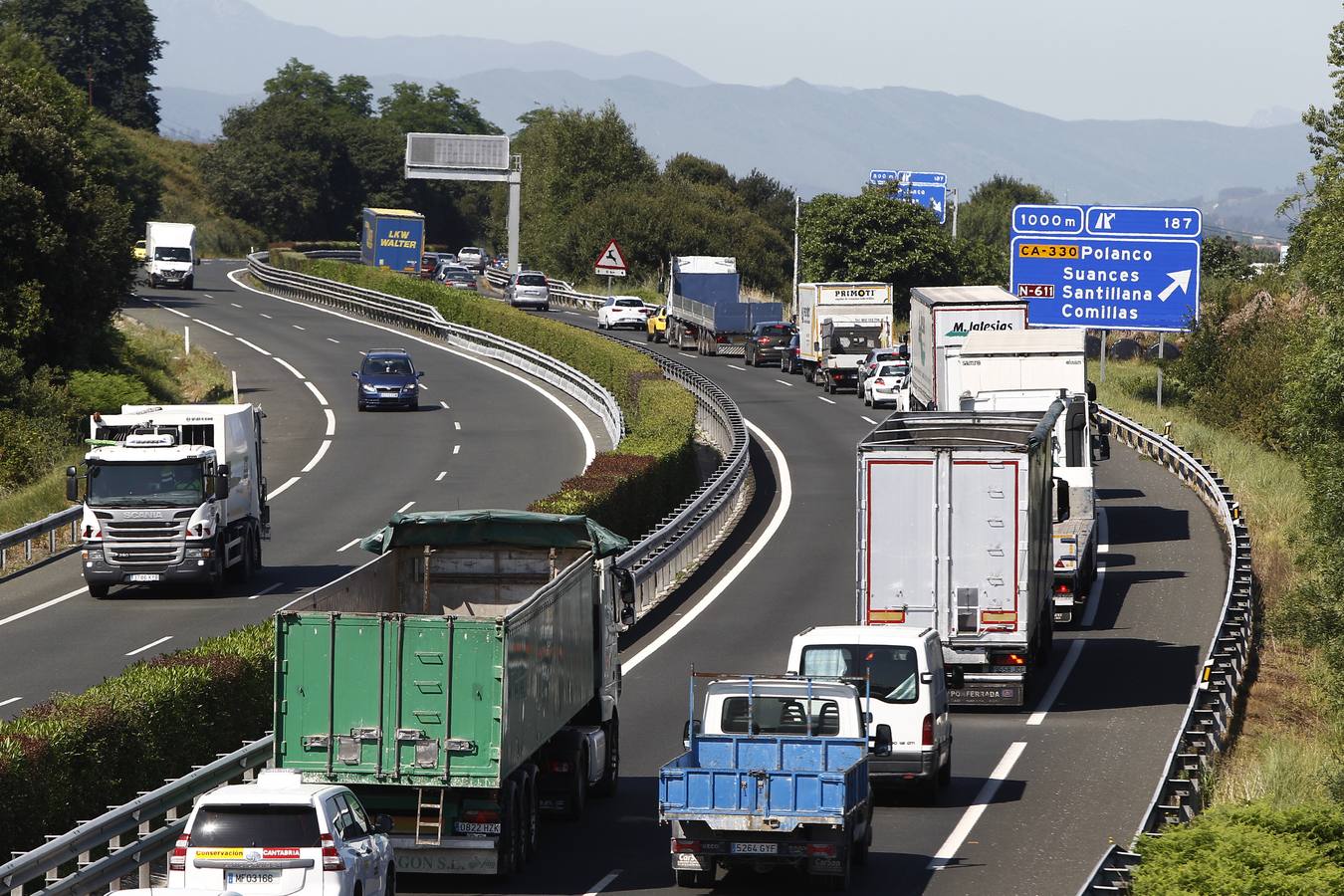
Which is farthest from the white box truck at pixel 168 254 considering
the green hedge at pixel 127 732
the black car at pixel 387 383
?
the green hedge at pixel 127 732

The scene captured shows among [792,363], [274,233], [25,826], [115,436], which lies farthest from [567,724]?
[274,233]

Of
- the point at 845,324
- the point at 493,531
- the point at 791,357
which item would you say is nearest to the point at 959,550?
the point at 493,531

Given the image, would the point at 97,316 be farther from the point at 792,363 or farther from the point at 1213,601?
the point at 1213,601

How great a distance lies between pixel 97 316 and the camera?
58.1 meters

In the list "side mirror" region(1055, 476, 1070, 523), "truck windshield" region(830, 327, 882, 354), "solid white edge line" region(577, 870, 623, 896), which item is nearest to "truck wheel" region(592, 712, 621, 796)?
"solid white edge line" region(577, 870, 623, 896)

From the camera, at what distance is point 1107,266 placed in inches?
2162

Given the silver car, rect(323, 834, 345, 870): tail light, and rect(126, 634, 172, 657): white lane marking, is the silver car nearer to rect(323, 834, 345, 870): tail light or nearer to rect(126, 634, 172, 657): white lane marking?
rect(126, 634, 172, 657): white lane marking

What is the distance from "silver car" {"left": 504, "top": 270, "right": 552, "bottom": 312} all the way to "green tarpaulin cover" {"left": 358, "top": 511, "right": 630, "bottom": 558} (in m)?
73.4

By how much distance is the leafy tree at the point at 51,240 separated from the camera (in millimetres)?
54000

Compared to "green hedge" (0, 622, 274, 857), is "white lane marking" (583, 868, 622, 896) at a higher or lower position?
lower

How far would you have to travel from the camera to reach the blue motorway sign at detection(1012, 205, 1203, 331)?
54344mm

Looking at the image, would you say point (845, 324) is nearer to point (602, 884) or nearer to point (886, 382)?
point (886, 382)

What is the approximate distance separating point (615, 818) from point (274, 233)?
432 ft

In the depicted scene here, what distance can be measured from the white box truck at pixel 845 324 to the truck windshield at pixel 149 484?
36.3m
